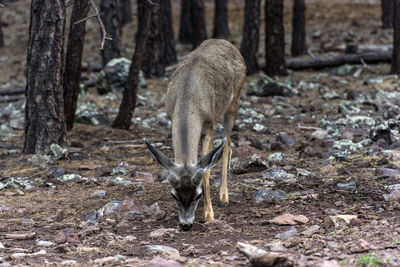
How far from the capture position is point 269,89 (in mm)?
16250

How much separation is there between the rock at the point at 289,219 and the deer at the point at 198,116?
2.77ft

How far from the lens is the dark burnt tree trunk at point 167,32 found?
20.2 metres

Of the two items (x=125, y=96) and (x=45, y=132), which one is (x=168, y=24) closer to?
(x=125, y=96)

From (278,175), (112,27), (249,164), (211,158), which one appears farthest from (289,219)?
(112,27)

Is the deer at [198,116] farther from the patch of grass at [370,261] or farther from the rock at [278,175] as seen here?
the patch of grass at [370,261]

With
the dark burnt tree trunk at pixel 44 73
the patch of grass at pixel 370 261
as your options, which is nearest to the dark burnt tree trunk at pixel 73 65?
the dark burnt tree trunk at pixel 44 73

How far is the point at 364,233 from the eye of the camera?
6.03 metres

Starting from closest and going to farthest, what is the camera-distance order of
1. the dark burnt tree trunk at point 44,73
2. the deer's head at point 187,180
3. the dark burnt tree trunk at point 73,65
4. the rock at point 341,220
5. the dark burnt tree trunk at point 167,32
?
the rock at point 341,220 → the deer's head at point 187,180 → the dark burnt tree trunk at point 44,73 → the dark burnt tree trunk at point 73,65 → the dark burnt tree trunk at point 167,32

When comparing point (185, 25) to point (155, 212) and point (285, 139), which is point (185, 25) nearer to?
point (285, 139)

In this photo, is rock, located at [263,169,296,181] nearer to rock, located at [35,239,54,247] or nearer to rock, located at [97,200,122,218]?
rock, located at [97,200,122,218]

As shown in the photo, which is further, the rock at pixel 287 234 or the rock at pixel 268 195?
the rock at pixel 268 195

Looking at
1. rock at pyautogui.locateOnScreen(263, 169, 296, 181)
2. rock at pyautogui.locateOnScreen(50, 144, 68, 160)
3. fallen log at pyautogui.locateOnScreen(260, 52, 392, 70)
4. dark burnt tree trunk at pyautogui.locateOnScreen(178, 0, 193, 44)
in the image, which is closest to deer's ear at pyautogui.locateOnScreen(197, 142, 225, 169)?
rock at pyautogui.locateOnScreen(263, 169, 296, 181)

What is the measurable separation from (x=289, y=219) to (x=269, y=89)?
9.59m

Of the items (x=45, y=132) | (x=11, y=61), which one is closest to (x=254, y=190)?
(x=45, y=132)
